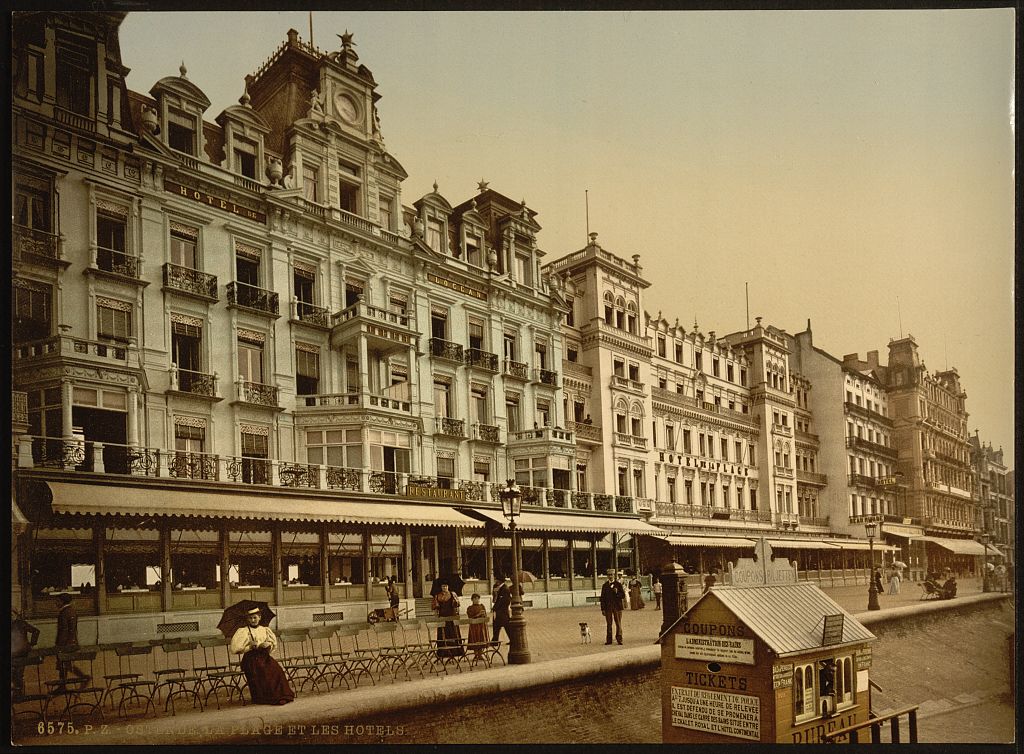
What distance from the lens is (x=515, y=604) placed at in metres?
8.40

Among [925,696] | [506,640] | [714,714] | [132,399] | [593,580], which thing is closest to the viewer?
[714,714]

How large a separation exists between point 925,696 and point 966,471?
90.2 inches

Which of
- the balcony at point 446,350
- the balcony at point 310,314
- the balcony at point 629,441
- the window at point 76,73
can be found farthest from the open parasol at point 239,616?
the window at point 76,73

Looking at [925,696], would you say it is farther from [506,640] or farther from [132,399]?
[132,399]

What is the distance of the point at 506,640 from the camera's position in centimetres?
896

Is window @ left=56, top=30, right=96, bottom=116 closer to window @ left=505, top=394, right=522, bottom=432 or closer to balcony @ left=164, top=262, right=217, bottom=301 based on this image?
balcony @ left=164, top=262, right=217, bottom=301

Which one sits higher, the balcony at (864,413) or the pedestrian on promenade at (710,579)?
the balcony at (864,413)

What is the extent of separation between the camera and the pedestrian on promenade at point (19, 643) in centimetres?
727

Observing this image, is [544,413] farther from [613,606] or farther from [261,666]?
[261,666]

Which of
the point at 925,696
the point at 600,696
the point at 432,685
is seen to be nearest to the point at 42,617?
the point at 432,685

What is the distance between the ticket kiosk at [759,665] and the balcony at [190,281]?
5.51 meters

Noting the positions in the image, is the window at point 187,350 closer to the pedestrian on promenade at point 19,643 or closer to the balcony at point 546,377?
the pedestrian on promenade at point 19,643

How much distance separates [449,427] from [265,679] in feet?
11.1

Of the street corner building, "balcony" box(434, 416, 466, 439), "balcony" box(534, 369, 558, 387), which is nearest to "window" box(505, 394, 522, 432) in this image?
the street corner building
